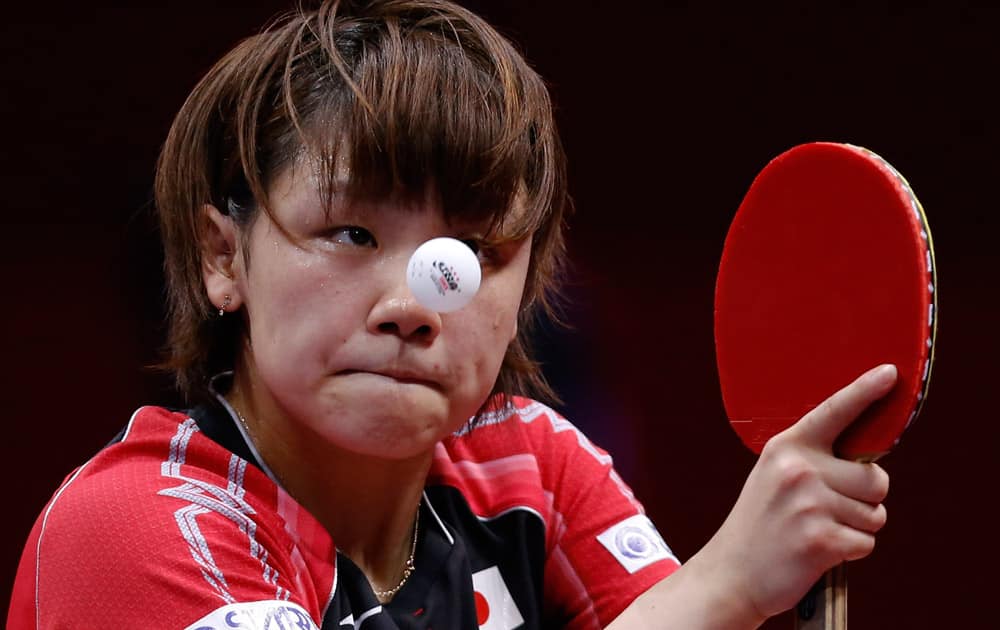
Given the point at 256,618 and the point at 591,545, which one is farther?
the point at 591,545

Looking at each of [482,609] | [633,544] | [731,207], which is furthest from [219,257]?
[731,207]

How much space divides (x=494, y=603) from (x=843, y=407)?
629 mm

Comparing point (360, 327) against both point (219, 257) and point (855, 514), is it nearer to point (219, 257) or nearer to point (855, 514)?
point (219, 257)

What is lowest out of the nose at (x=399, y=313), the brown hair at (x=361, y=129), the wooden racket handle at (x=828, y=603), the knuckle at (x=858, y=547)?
the wooden racket handle at (x=828, y=603)

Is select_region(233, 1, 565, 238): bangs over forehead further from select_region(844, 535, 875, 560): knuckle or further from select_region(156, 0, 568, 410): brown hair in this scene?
select_region(844, 535, 875, 560): knuckle

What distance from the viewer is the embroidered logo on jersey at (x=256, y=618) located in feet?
3.73

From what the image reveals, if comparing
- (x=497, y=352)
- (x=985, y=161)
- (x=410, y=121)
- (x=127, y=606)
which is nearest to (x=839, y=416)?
(x=497, y=352)

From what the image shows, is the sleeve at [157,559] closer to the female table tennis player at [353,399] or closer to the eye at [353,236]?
the female table tennis player at [353,399]

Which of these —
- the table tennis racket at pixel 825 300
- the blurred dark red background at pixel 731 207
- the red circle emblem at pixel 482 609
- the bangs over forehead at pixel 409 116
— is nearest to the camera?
the table tennis racket at pixel 825 300

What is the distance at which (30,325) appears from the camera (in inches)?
95.3

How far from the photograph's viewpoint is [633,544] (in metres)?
1.59

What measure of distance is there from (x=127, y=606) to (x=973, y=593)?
7.12ft

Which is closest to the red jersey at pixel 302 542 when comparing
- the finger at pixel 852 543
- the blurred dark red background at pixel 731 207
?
the finger at pixel 852 543

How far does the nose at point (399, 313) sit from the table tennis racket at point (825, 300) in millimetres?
296
